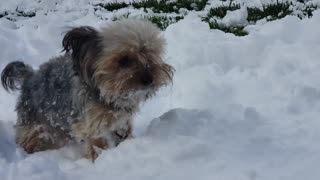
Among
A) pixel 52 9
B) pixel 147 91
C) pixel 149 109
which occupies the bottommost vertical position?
pixel 52 9

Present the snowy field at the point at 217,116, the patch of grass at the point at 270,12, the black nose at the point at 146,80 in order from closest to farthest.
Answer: the snowy field at the point at 217,116
the black nose at the point at 146,80
the patch of grass at the point at 270,12

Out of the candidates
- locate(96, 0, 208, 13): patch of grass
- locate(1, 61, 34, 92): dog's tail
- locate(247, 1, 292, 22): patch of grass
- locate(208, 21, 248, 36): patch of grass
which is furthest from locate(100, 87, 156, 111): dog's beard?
locate(96, 0, 208, 13): patch of grass

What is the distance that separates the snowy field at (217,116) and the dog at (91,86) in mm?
243

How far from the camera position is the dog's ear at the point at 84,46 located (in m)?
4.70

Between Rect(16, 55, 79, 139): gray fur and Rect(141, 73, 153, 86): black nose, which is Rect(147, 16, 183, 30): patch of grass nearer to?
Rect(16, 55, 79, 139): gray fur

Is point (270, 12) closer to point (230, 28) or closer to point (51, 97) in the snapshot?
point (230, 28)

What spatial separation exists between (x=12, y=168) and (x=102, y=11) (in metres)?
6.18

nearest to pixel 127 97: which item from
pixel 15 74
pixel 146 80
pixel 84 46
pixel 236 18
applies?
pixel 146 80

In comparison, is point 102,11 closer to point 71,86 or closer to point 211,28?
point 211,28

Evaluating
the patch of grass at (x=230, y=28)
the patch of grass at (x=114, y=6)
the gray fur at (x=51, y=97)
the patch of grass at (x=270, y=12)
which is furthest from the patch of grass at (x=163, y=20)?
the gray fur at (x=51, y=97)

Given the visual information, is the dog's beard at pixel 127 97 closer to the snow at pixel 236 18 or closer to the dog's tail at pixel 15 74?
the dog's tail at pixel 15 74

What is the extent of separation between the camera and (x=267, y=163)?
13.8 feet

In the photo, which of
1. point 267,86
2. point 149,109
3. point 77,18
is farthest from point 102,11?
point 267,86

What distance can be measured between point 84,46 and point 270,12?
4535mm
